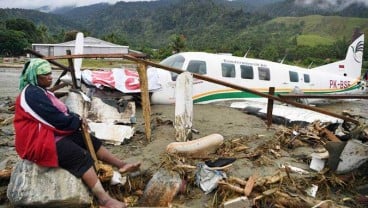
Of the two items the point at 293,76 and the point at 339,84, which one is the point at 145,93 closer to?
the point at 293,76

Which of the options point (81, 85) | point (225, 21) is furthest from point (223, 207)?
point (225, 21)

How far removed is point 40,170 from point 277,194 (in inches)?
113

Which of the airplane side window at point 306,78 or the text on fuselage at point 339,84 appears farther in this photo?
the text on fuselage at point 339,84

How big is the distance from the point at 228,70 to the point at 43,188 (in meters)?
9.22

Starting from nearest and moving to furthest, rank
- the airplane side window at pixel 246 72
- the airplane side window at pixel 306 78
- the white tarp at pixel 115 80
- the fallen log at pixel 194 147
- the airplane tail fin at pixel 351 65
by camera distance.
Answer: the fallen log at pixel 194 147 < the white tarp at pixel 115 80 < the airplane side window at pixel 246 72 < the airplane side window at pixel 306 78 < the airplane tail fin at pixel 351 65

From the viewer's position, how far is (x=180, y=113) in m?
6.55

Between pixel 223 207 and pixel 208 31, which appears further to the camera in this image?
pixel 208 31

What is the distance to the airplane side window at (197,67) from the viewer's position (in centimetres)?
1216

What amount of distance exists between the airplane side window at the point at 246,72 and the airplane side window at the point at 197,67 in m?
1.50

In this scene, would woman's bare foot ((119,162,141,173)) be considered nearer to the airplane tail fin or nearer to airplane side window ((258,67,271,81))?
airplane side window ((258,67,271,81))

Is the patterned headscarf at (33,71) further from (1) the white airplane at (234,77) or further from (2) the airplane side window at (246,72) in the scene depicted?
(2) the airplane side window at (246,72)

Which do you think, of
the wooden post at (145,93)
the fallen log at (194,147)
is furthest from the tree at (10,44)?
the fallen log at (194,147)

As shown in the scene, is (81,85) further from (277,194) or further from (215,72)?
(277,194)

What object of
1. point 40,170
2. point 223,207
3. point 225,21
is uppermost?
point 225,21
